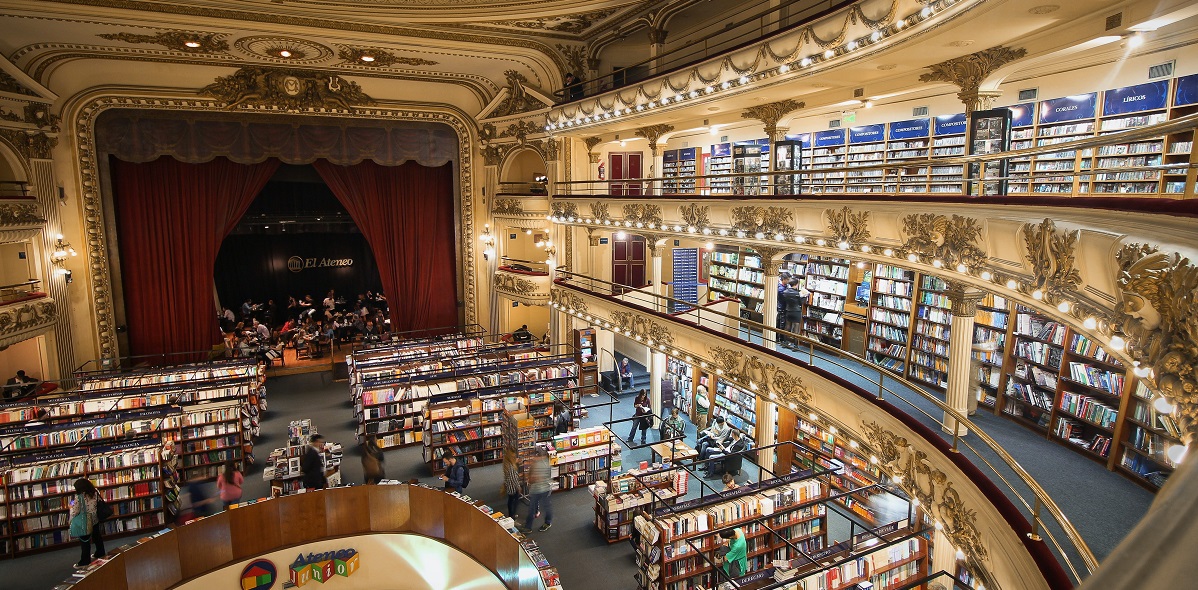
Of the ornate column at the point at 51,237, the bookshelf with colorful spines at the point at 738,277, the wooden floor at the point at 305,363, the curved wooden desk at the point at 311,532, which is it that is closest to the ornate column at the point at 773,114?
the bookshelf with colorful spines at the point at 738,277

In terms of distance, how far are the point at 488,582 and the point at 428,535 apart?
44.3 inches

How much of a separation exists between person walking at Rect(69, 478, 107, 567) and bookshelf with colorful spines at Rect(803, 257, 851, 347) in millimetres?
11162

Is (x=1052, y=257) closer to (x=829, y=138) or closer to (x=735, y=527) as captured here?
(x=735, y=527)

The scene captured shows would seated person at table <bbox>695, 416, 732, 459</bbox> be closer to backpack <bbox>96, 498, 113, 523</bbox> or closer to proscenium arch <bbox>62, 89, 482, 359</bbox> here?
backpack <bbox>96, 498, 113, 523</bbox>

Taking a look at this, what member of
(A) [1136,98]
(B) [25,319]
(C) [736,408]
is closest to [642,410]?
(C) [736,408]

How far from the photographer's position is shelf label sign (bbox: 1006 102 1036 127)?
877 centimetres

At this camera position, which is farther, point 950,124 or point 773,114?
point 773,114

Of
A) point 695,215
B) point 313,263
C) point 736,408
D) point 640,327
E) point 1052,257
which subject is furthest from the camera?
point 313,263

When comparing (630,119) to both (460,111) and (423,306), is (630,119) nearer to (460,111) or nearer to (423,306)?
(460,111)

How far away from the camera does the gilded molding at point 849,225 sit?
294 inches

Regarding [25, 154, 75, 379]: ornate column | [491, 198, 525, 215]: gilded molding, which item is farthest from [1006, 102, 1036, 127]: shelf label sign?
[25, 154, 75, 379]: ornate column

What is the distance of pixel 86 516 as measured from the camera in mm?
7938

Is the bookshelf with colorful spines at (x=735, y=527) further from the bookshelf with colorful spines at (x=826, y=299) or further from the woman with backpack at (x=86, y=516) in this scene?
the woman with backpack at (x=86, y=516)

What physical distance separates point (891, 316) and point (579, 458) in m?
5.51
